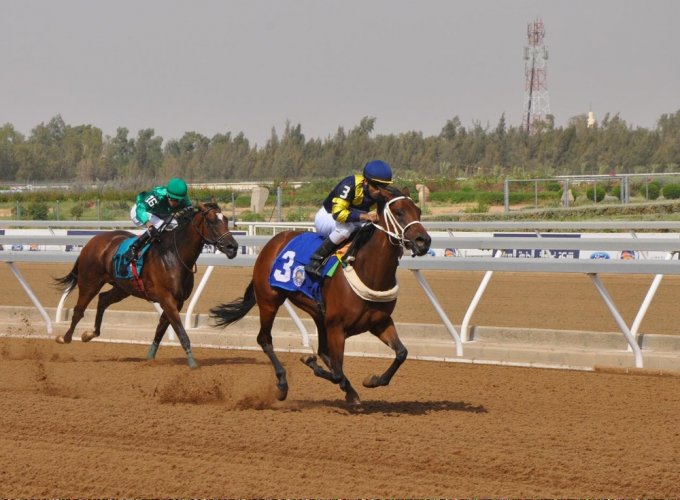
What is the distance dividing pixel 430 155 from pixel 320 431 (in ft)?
156

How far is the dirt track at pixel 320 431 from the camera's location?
4938 millimetres

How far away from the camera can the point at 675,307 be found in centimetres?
1365

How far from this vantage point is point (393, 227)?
6637 millimetres

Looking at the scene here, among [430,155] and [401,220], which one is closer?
[401,220]

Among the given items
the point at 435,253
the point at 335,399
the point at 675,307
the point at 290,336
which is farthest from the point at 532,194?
the point at 335,399

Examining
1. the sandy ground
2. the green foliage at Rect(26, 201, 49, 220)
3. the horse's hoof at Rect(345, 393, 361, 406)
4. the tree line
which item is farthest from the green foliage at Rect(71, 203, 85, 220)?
the horse's hoof at Rect(345, 393, 361, 406)

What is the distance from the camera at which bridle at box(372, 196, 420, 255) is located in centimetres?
653

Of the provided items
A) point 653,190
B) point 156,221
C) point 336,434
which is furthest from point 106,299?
point 653,190

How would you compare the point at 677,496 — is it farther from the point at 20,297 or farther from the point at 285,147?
the point at 285,147

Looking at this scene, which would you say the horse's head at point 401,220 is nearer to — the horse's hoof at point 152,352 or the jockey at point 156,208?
the jockey at point 156,208

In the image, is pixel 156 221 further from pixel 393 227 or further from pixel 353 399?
pixel 393 227

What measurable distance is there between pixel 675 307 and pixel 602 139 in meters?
36.2

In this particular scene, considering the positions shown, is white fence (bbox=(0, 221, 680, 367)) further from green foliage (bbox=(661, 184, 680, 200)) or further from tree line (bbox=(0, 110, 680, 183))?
tree line (bbox=(0, 110, 680, 183))

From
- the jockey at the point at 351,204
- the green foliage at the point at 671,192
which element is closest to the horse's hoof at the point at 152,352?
the jockey at the point at 351,204
